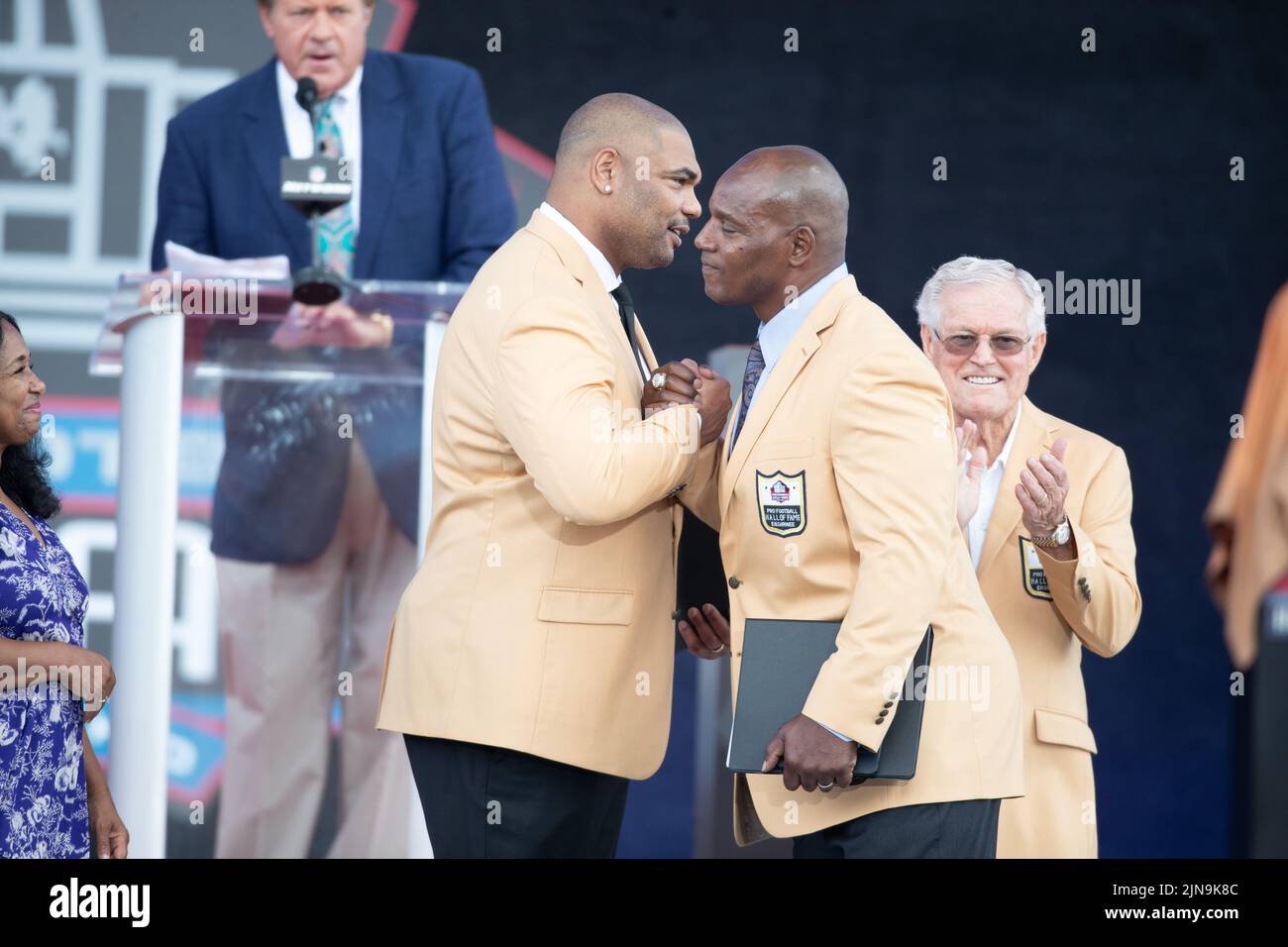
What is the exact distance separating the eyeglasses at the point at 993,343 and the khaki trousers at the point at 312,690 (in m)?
1.20

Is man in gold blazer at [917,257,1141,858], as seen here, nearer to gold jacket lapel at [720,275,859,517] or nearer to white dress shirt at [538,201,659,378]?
gold jacket lapel at [720,275,859,517]

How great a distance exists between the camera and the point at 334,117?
4145 millimetres

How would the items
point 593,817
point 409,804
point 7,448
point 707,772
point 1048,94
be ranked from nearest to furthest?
point 593,817 → point 7,448 → point 409,804 → point 707,772 → point 1048,94

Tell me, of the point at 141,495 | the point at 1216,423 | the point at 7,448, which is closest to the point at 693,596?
the point at 141,495

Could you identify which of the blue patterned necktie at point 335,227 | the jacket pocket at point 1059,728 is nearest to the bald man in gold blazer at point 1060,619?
the jacket pocket at point 1059,728

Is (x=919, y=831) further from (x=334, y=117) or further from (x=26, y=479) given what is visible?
(x=334, y=117)

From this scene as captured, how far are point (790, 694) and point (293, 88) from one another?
7.73 ft

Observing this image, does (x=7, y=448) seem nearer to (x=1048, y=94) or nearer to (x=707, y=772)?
(x=707, y=772)

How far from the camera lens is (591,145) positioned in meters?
2.98

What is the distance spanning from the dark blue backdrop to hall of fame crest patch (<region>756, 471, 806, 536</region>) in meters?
2.01

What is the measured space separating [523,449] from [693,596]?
0.53m

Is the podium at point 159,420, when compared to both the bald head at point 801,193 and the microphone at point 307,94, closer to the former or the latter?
the microphone at point 307,94

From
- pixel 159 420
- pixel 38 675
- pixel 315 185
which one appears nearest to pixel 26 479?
pixel 159 420

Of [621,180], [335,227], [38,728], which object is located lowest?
[38,728]
